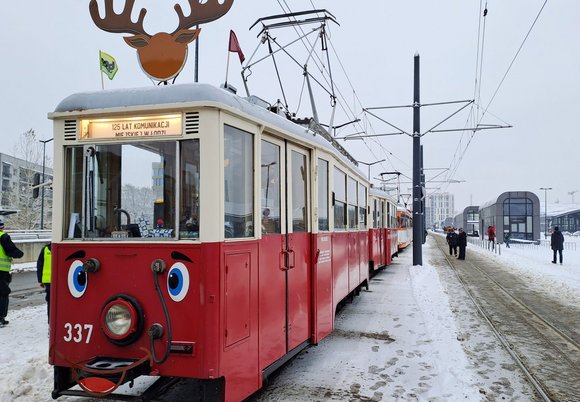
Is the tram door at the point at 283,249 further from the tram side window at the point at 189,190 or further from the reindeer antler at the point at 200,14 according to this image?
the reindeer antler at the point at 200,14

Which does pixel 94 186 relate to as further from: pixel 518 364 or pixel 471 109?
pixel 471 109

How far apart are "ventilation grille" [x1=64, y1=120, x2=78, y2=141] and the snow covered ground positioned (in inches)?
101

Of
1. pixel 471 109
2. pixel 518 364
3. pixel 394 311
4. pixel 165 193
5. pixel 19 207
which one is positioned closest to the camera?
pixel 165 193

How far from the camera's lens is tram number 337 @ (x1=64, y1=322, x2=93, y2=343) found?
3.90 metres

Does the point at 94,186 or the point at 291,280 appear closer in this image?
the point at 94,186

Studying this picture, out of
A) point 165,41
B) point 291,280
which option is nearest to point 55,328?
point 291,280

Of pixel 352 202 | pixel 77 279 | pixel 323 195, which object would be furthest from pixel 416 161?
pixel 77 279

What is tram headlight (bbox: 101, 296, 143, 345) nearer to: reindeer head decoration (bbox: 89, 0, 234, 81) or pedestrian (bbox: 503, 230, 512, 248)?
reindeer head decoration (bbox: 89, 0, 234, 81)

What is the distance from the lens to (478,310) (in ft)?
31.8

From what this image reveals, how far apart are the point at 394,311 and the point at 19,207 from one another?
3387 centimetres

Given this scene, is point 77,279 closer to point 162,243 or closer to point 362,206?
point 162,243

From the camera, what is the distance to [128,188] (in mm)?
4109

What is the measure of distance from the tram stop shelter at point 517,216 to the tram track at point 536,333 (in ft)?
72.7

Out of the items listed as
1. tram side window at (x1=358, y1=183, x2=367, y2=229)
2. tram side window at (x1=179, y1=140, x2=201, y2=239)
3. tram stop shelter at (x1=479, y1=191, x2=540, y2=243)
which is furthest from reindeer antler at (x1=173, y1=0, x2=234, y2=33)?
tram stop shelter at (x1=479, y1=191, x2=540, y2=243)
